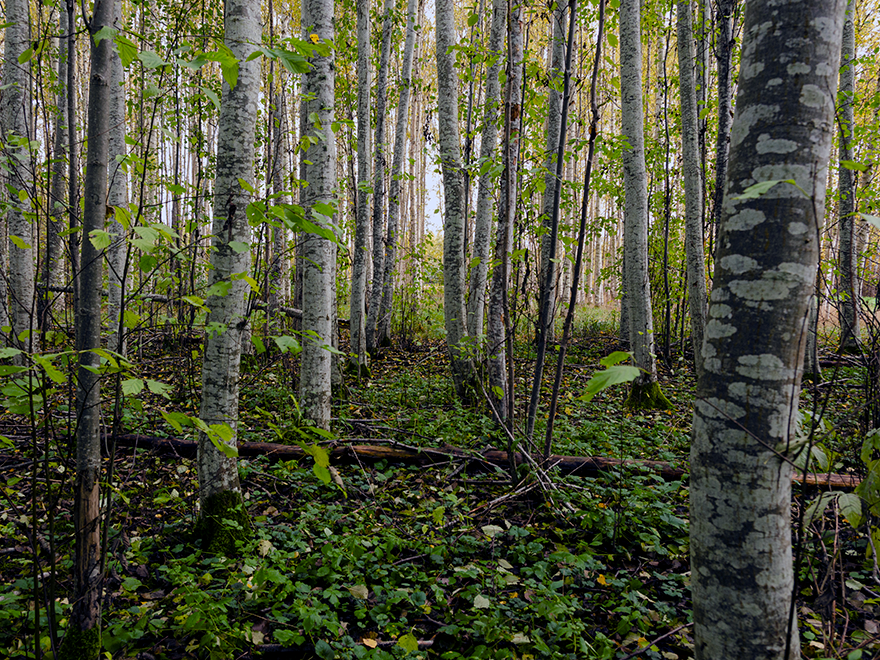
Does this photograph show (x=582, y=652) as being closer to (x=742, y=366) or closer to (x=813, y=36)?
(x=742, y=366)

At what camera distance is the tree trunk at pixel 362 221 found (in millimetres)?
6938

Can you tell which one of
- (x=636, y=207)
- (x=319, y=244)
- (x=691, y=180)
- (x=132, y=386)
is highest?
(x=691, y=180)

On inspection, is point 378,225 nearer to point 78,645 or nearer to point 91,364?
point 91,364

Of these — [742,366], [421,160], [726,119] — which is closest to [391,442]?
[742,366]

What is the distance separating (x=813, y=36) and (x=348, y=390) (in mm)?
5259

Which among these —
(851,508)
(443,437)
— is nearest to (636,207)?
(443,437)

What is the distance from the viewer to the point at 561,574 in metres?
2.46

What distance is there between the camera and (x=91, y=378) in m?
1.62

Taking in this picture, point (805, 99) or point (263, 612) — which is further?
point (263, 612)

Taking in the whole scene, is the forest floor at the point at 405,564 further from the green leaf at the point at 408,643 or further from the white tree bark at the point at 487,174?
the white tree bark at the point at 487,174

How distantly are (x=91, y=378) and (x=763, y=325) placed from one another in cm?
207

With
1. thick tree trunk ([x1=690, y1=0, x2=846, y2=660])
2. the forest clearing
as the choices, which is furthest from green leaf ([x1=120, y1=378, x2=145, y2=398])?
thick tree trunk ([x1=690, y1=0, x2=846, y2=660])

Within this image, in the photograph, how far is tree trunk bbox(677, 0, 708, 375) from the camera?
645 centimetres

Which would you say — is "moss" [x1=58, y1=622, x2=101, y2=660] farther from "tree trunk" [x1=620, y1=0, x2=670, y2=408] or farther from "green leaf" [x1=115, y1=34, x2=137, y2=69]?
"tree trunk" [x1=620, y1=0, x2=670, y2=408]
